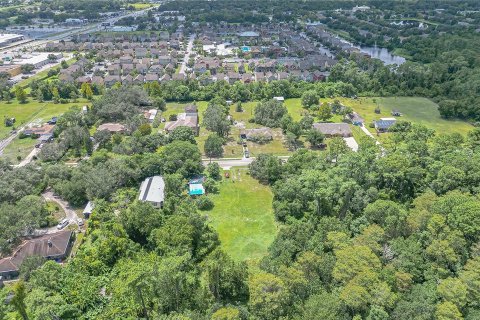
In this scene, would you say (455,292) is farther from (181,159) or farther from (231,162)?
(181,159)

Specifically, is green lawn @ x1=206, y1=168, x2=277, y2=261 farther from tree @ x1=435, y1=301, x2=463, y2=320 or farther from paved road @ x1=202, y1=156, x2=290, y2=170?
tree @ x1=435, y1=301, x2=463, y2=320

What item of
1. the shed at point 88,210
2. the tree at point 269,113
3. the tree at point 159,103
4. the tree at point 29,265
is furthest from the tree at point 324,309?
the tree at point 159,103

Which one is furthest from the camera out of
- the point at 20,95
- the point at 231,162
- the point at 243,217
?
the point at 20,95

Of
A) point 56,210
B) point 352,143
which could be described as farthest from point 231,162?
point 56,210

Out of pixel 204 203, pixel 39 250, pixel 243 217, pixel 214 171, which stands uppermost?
pixel 39 250

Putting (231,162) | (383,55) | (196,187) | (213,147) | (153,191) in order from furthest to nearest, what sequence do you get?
(383,55) → (213,147) → (231,162) → (196,187) → (153,191)

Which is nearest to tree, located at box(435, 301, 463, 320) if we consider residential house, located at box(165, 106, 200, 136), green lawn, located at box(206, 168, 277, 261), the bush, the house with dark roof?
green lawn, located at box(206, 168, 277, 261)
